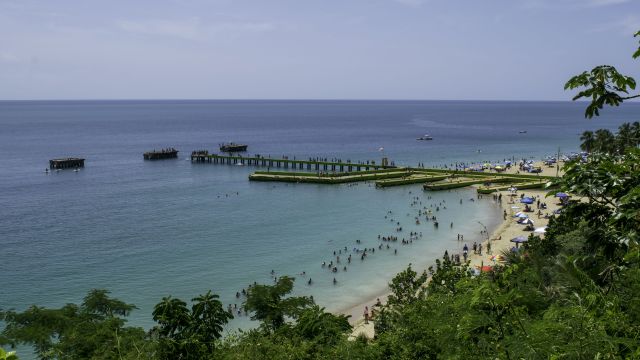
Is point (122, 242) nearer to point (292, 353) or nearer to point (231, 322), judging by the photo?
point (231, 322)

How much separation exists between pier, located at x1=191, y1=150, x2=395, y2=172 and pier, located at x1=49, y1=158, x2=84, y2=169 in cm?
2293

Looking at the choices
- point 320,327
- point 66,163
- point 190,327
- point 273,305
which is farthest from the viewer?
point 66,163

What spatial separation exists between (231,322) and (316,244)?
1844 centimetres

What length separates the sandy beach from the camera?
35.2 m

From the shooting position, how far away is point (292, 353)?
19.0 m

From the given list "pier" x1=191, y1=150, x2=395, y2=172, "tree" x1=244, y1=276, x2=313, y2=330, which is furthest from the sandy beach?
"pier" x1=191, y1=150, x2=395, y2=172

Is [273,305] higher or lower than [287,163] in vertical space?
lower

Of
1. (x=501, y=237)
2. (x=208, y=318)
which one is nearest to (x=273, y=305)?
(x=208, y=318)

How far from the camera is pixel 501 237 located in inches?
2085

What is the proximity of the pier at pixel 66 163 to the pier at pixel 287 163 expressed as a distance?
22.9m

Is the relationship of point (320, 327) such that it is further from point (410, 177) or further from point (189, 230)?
point (410, 177)

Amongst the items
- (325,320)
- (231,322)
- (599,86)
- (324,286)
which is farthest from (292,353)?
(324,286)

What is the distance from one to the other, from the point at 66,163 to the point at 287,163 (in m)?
44.4

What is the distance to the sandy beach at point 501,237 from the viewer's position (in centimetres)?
3519
